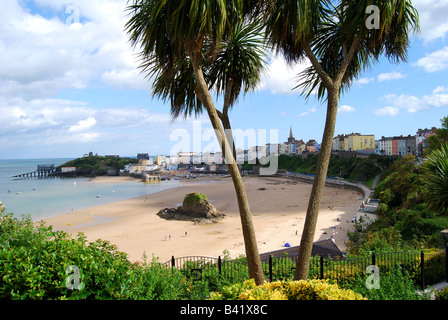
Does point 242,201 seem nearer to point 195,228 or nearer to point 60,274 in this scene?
point 60,274

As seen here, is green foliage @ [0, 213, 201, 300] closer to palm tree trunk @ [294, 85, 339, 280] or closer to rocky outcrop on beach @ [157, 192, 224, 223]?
palm tree trunk @ [294, 85, 339, 280]

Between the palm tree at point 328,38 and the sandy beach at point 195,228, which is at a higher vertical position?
the palm tree at point 328,38

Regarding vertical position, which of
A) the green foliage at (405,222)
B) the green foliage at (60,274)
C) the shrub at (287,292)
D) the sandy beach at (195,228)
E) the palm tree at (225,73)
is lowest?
the sandy beach at (195,228)

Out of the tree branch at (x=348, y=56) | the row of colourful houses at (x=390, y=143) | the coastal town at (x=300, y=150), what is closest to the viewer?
the tree branch at (x=348, y=56)

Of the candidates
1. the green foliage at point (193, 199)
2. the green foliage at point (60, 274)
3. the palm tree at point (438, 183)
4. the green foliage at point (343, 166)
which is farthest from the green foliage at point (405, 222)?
the green foliage at point (343, 166)

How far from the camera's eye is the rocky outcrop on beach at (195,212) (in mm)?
25359

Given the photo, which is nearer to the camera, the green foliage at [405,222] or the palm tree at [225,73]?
the palm tree at [225,73]

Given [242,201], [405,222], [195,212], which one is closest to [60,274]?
[242,201]

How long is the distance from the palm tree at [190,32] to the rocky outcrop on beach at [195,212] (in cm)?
2104

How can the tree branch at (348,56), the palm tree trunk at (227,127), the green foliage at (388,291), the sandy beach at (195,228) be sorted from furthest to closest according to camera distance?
the sandy beach at (195,228), the palm tree trunk at (227,127), the tree branch at (348,56), the green foliage at (388,291)

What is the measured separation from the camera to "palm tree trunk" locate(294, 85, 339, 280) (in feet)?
13.9

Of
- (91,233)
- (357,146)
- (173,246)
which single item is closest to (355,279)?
(173,246)

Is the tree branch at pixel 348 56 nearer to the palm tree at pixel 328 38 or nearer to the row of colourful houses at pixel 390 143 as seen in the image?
the palm tree at pixel 328 38

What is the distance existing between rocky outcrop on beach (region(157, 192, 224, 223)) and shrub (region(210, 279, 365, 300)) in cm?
2203
